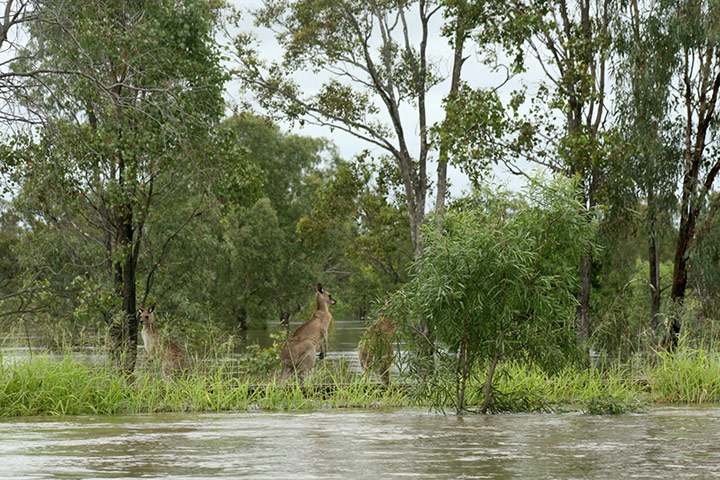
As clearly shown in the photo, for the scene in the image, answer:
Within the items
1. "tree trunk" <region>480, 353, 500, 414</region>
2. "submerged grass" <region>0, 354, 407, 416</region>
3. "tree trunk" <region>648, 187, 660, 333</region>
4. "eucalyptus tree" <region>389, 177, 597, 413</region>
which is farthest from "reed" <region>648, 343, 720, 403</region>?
"tree trunk" <region>648, 187, 660, 333</region>

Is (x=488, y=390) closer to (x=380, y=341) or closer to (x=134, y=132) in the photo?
(x=380, y=341)

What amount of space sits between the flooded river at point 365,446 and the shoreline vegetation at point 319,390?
0.56m

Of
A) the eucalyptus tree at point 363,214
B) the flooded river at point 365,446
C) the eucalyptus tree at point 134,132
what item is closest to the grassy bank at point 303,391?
the flooded river at point 365,446

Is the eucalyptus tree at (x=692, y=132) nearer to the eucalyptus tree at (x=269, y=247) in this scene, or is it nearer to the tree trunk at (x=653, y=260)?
the tree trunk at (x=653, y=260)

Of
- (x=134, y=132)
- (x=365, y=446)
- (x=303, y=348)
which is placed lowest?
(x=365, y=446)

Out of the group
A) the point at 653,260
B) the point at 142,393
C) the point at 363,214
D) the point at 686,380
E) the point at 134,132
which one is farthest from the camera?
the point at 363,214

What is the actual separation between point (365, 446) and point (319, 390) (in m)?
5.20

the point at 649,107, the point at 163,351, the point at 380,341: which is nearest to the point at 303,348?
the point at 163,351

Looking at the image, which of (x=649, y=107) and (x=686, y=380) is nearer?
(x=686, y=380)

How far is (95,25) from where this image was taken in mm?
17031

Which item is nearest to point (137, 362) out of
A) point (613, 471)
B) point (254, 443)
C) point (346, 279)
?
point (254, 443)

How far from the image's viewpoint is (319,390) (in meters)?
12.6

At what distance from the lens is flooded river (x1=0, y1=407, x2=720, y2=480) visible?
237 inches

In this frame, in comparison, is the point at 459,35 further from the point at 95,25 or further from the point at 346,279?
the point at 346,279
